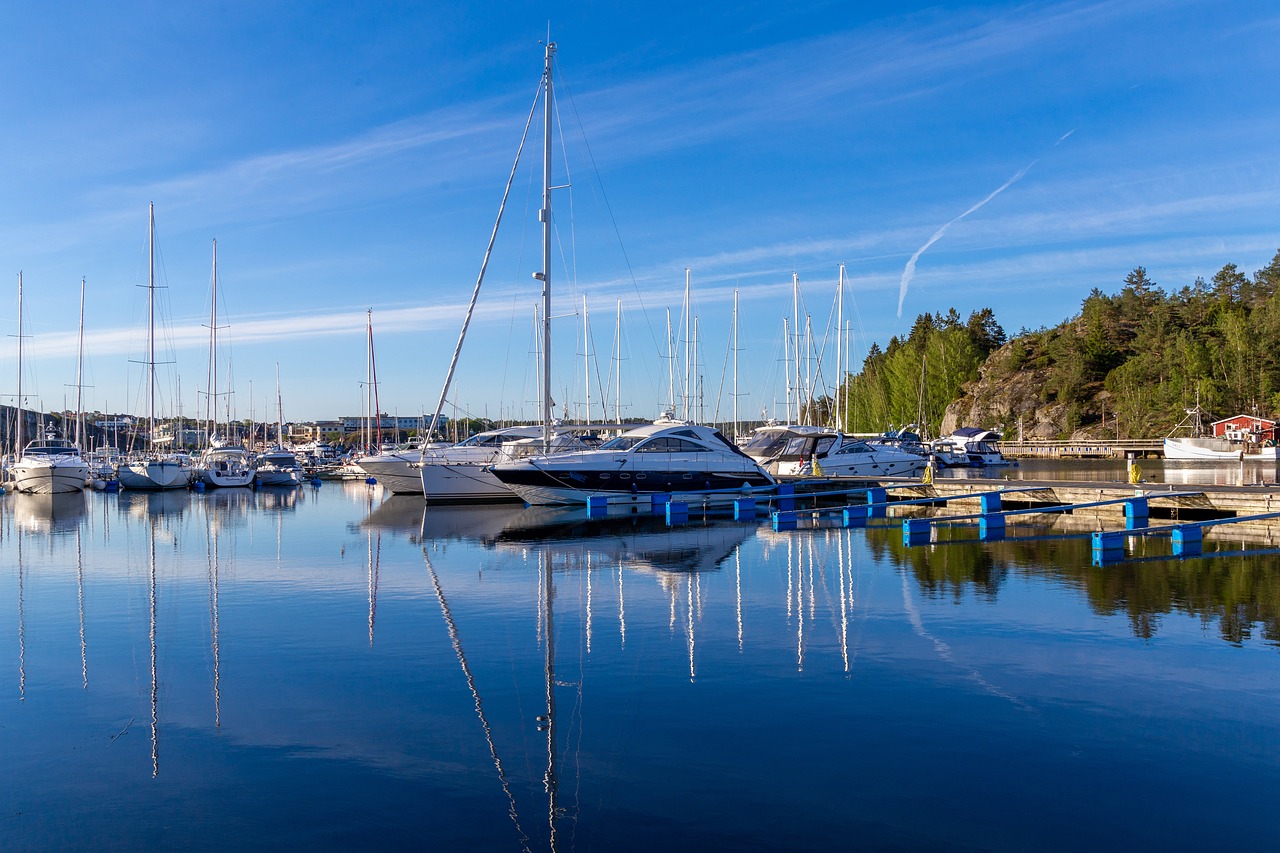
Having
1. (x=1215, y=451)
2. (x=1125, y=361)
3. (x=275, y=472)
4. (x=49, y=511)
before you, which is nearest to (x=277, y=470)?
(x=275, y=472)

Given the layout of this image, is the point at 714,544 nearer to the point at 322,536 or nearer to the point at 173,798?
the point at 322,536

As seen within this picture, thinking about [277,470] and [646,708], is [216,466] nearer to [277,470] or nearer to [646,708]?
[277,470]

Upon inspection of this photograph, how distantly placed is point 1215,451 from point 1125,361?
4284 cm

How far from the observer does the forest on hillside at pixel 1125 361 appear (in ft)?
320

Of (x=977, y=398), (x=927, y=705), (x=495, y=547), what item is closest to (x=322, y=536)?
(x=495, y=547)

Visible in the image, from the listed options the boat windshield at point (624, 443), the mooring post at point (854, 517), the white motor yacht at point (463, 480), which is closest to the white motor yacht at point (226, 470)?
the white motor yacht at point (463, 480)

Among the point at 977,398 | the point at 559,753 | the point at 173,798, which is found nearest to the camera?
the point at 173,798

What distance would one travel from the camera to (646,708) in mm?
10164

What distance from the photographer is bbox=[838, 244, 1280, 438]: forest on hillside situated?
320ft

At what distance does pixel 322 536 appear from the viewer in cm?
2925

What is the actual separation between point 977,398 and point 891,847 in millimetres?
125889

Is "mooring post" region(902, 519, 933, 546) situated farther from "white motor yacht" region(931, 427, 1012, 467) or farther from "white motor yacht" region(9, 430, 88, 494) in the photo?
"white motor yacht" region(9, 430, 88, 494)

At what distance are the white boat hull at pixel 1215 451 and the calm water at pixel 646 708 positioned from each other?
64.4 m

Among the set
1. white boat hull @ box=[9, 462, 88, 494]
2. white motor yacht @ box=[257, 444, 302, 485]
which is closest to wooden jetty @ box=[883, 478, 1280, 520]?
white motor yacht @ box=[257, 444, 302, 485]
